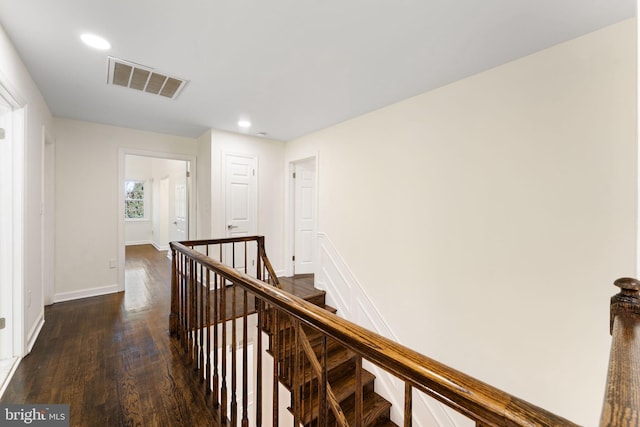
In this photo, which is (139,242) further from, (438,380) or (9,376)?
(438,380)

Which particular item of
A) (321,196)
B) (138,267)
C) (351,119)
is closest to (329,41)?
(351,119)

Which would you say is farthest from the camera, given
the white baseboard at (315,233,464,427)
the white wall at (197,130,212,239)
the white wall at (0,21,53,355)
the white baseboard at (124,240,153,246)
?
the white baseboard at (124,240,153,246)

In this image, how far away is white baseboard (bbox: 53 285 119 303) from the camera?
3394 millimetres

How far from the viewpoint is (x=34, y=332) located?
2.43 metres

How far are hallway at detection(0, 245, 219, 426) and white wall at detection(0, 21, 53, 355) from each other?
28cm

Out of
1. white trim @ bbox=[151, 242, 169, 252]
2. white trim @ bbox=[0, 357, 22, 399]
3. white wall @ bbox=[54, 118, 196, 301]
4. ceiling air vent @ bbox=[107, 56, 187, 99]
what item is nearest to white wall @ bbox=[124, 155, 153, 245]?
white trim @ bbox=[151, 242, 169, 252]

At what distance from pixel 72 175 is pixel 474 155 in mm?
4745

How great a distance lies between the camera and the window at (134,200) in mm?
8094

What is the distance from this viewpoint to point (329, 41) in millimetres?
1812

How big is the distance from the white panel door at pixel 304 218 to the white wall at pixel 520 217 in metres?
1.94

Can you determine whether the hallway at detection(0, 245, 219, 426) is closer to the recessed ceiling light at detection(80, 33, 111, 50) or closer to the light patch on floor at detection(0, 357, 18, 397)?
the light patch on floor at detection(0, 357, 18, 397)

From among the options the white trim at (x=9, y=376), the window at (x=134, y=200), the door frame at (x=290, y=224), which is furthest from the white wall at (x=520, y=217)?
the window at (x=134, y=200)

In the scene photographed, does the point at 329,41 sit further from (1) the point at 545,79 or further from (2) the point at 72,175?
(2) the point at 72,175

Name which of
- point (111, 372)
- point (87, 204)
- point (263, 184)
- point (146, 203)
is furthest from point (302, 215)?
point (146, 203)
